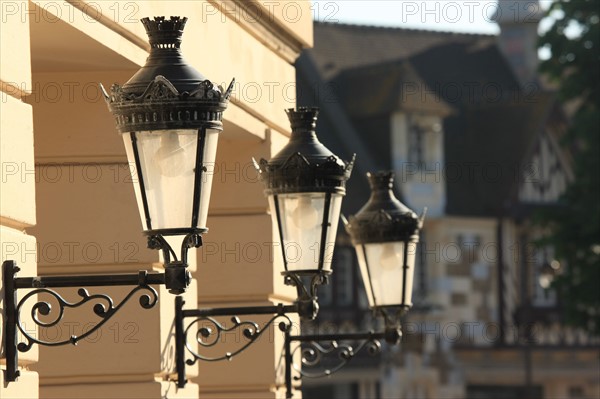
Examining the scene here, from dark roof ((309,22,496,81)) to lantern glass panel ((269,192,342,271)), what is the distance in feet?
94.1

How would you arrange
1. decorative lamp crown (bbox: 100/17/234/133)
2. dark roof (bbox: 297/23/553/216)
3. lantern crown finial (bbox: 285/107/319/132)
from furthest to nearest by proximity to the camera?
dark roof (bbox: 297/23/553/216) < lantern crown finial (bbox: 285/107/319/132) < decorative lamp crown (bbox: 100/17/234/133)

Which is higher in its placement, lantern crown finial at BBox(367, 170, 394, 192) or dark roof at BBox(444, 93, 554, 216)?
dark roof at BBox(444, 93, 554, 216)

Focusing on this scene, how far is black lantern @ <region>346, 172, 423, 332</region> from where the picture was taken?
8.53 m

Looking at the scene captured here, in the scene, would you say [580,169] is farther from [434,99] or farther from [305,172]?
[305,172]

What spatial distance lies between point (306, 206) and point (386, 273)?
181 centimetres

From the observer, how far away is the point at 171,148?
5.12 m

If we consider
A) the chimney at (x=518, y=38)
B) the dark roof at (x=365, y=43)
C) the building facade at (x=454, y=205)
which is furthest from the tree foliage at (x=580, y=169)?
the chimney at (x=518, y=38)

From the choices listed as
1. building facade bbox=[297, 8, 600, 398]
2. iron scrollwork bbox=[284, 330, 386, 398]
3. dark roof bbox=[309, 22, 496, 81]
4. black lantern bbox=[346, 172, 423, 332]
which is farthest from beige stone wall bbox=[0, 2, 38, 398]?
dark roof bbox=[309, 22, 496, 81]

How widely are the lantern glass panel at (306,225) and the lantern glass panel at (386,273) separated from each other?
1697mm

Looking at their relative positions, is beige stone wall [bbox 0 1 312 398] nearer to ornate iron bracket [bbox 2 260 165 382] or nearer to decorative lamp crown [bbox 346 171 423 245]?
ornate iron bracket [bbox 2 260 165 382]

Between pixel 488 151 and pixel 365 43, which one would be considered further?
pixel 365 43

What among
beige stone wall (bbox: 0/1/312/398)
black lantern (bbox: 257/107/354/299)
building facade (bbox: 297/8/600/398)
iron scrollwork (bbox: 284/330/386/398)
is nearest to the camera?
beige stone wall (bbox: 0/1/312/398)

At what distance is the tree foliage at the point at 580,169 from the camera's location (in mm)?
26641

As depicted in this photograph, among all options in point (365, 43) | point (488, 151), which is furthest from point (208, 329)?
point (365, 43)
